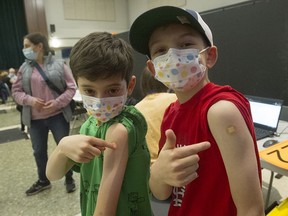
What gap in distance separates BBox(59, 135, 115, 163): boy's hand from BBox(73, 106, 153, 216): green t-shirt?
0.09m

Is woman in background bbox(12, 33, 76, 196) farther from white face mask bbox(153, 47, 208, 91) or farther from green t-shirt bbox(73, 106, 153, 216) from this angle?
white face mask bbox(153, 47, 208, 91)

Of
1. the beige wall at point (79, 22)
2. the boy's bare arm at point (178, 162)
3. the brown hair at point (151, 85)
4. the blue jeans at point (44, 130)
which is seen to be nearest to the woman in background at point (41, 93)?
the blue jeans at point (44, 130)

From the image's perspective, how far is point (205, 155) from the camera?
641mm

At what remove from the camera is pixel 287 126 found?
204cm

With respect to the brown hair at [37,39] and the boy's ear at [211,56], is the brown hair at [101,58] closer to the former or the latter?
the boy's ear at [211,56]

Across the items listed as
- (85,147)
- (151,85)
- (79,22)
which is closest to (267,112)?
(151,85)

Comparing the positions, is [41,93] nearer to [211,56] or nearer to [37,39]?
[37,39]

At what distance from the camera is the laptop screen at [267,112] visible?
1.84m

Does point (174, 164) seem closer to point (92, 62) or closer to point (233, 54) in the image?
point (92, 62)

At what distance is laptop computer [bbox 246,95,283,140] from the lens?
1.83m

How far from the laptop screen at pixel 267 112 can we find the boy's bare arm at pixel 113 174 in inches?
58.9

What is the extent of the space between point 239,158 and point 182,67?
1.01 ft

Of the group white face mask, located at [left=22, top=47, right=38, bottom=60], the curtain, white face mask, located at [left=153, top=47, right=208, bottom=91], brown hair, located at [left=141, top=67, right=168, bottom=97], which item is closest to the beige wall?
the curtain

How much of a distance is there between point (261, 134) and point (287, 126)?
0.36 m
